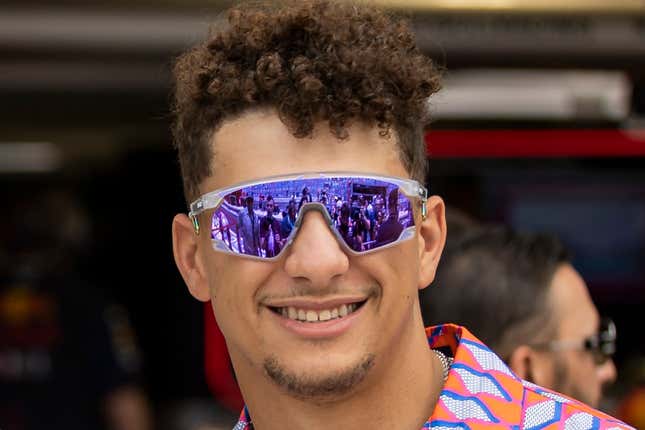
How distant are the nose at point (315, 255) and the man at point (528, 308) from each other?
3.00 ft

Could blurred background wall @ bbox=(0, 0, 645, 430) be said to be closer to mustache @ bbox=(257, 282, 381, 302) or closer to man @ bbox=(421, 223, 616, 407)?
man @ bbox=(421, 223, 616, 407)

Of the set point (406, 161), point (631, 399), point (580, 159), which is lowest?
point (631, 399)

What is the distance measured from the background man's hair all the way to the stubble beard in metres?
0.87

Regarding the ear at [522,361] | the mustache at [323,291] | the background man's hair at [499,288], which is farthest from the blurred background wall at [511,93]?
the mustache at [323,291]

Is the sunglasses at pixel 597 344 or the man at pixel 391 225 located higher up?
the man at pixel 391 225

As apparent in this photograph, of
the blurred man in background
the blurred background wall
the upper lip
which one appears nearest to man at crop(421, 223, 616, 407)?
the blurred background wall

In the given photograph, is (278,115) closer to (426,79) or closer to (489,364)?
(426,79)

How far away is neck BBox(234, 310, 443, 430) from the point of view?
5.00 feet

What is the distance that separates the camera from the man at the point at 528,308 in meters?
2.29

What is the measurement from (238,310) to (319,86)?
33cm

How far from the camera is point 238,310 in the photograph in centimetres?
153

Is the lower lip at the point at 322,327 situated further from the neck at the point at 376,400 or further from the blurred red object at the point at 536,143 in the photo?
the blurred red object at the point at 536,143

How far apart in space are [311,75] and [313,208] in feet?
0.59

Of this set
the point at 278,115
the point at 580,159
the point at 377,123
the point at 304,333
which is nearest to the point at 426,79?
the point at 377,123
